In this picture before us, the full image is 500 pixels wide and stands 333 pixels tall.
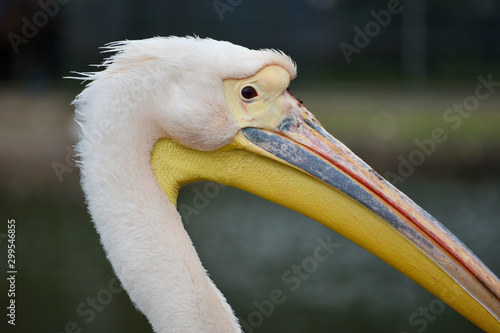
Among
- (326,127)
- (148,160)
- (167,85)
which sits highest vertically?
(326,127)

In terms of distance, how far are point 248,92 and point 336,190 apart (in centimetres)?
49

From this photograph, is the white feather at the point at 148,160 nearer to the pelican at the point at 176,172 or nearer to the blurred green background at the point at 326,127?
the pelican at the point at 176,172

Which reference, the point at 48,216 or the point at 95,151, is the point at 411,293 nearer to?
the point at 48,216

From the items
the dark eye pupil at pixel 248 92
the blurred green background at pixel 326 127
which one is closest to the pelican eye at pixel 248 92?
the dark eye pupil at pixel 248 92

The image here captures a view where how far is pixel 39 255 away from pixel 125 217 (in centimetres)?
678

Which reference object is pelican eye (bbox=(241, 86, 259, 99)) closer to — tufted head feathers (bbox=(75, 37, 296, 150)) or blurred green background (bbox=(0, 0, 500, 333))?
tufted head feathers (bbox=(75, 37, 296, 150))

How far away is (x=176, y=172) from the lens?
2.71 meters

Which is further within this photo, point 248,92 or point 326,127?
point 326,127

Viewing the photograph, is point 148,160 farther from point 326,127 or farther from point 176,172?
point 326,127

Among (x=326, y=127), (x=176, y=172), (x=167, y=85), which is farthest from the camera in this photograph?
(x=326, y=127)

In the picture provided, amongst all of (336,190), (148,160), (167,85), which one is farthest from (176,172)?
(336,190)

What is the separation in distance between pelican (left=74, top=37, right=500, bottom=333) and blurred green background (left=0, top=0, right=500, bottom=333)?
4595mm

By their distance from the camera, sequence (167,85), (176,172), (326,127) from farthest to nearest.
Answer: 1. (326,127)
2. (176,172)
3. (167,85)

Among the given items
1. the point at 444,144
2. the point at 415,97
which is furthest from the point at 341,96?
the point at 444,144
